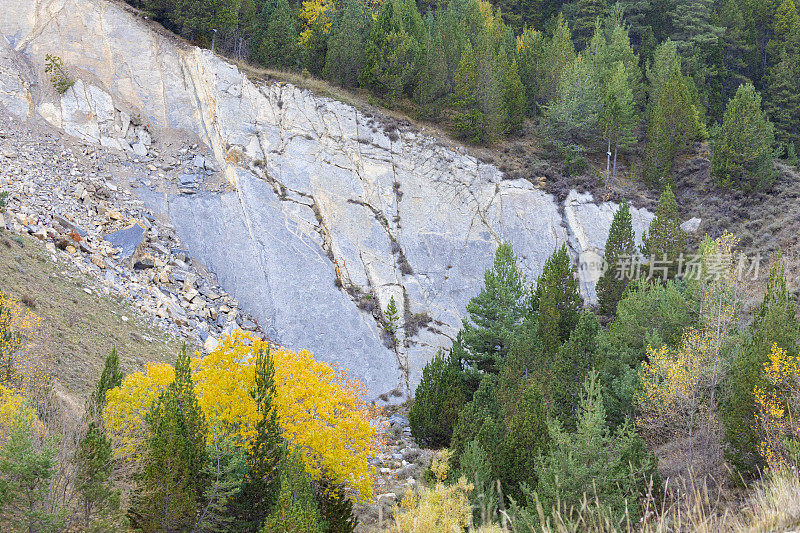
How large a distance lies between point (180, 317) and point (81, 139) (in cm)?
1237

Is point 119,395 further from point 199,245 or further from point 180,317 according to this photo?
point 199,245

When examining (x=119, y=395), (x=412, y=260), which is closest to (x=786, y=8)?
(x=412, y=260)

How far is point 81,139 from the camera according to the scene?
33.1 meters

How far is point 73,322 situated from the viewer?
22938mm

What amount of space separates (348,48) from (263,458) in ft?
98.9

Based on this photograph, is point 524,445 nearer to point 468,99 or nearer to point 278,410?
point 278,410

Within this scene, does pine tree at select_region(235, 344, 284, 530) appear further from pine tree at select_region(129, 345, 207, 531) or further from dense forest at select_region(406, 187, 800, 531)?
dense forest at select_region(406, 187, 800, 531)

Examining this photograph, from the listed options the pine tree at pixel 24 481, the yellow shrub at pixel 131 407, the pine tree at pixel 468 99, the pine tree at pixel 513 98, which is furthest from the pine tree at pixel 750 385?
the pine tree at pixel 513 98

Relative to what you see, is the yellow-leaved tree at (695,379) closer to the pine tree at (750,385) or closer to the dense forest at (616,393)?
the dense forest at (616,393)

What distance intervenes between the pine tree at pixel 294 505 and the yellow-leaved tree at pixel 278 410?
0.65 metres

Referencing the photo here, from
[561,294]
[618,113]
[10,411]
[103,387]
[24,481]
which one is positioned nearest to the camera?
[24,481]

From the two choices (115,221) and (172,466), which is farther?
(115,221)

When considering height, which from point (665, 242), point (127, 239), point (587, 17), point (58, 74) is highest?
point (587, 17)

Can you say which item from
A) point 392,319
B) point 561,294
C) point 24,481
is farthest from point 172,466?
point 561,294
